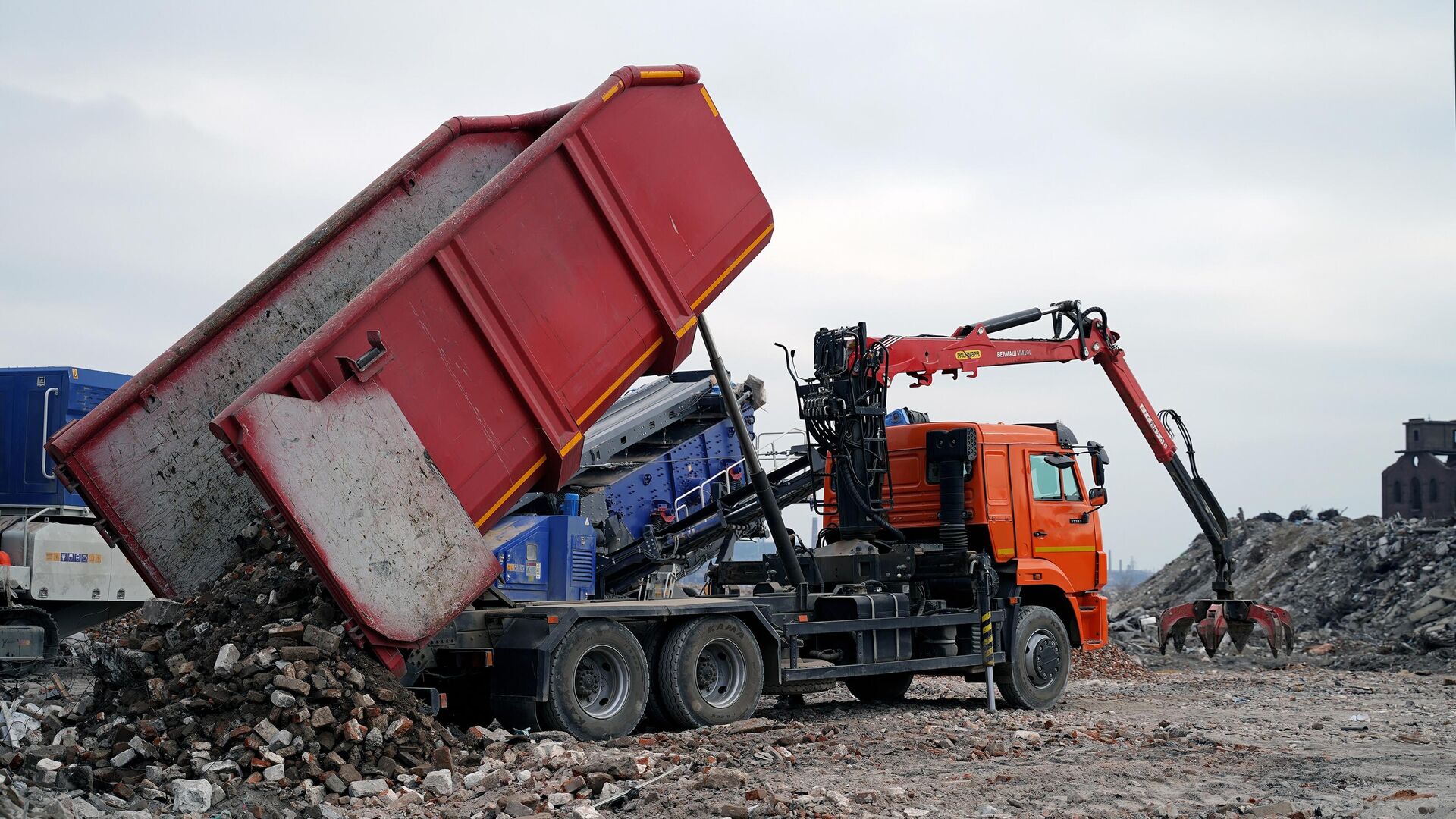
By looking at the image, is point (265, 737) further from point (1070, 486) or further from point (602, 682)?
point (1070, 486)

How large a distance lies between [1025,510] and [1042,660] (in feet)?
4.37

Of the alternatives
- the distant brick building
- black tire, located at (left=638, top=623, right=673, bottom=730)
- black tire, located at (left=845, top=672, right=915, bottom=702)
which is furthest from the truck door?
the distant brick building

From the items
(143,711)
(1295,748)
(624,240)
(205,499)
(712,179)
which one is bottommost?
(1295,748)

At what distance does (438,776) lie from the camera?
647 centimetres

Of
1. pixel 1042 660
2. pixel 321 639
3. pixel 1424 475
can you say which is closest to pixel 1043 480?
pixel 1042 660

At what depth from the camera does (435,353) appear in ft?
23.9

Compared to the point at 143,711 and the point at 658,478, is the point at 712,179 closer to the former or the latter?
the point at 143,711

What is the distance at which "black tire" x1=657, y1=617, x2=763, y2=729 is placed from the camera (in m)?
8.59

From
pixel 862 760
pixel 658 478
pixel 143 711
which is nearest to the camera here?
pixel 143 711

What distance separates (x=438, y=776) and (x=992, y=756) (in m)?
3.46

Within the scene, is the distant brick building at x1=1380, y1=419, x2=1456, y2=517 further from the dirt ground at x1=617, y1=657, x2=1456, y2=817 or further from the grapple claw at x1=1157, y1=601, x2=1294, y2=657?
the dirt ground at x1=617, y1=657, x2=1456, y2=817

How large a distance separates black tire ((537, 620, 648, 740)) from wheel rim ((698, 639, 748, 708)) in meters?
0.68

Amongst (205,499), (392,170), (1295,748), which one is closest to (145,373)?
(205,499)

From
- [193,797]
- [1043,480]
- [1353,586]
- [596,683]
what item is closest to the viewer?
[193,797]
